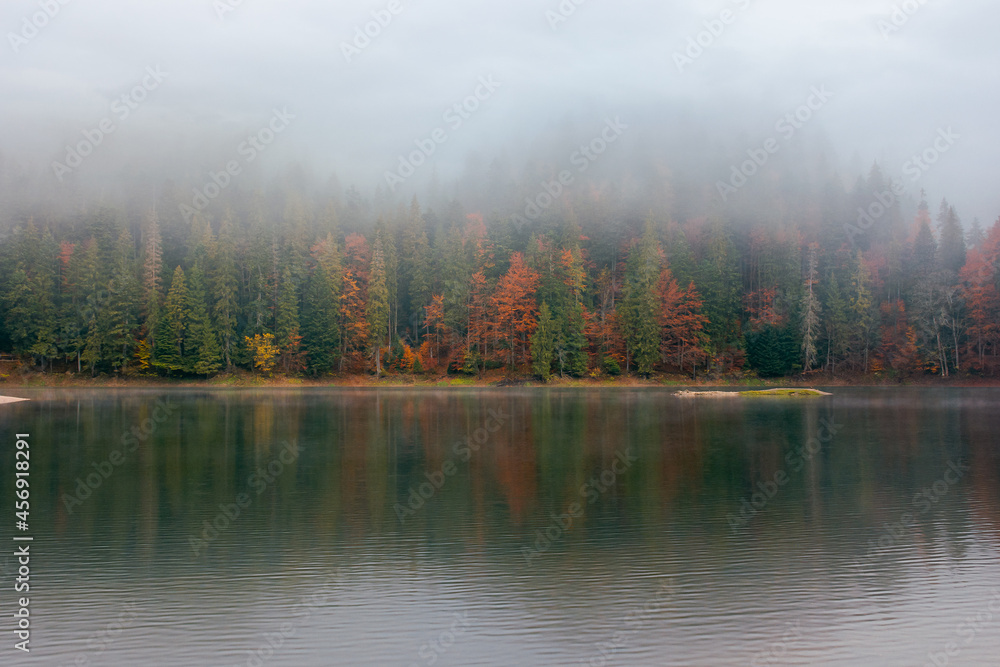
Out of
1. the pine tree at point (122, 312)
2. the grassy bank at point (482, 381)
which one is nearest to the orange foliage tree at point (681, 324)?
the grassy bank at point (482, 381)

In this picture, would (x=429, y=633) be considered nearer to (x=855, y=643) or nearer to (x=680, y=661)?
(x=680, y=661)

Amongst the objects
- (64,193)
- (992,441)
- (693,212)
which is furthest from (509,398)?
(64,193)

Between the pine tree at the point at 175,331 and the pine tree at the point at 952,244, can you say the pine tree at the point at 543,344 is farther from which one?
the pine tree at the point at 952,244

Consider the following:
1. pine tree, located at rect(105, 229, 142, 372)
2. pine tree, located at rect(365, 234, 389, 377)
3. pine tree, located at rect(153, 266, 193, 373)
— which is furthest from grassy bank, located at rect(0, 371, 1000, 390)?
pine tree, located at rect(365, 234, 389, 377)

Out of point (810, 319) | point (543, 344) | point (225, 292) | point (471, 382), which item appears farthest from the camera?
point (225, 292)

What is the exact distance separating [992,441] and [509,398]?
113 ft

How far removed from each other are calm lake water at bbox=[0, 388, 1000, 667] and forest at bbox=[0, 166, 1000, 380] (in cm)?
4912

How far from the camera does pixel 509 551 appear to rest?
13.7 m

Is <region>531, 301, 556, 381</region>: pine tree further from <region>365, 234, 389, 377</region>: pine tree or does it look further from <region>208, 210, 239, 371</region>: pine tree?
<region>208, 210, 239, 371</region>: pine tree

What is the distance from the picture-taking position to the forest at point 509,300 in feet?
255

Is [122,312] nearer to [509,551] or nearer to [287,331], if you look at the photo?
[287,331]

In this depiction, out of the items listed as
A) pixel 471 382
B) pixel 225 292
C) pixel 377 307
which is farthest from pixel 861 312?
pixel 225 292

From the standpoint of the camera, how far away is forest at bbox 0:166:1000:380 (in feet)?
255

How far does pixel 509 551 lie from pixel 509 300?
67.6m
